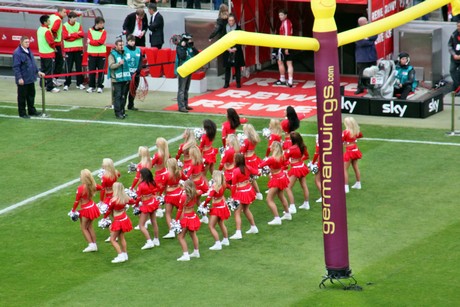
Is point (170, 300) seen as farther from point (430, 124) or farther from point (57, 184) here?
point (430, 124)

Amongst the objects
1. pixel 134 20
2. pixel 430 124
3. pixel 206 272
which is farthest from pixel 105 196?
pixel 134 20

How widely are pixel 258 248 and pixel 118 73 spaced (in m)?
10.2

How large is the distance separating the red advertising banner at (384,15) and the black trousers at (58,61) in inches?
353

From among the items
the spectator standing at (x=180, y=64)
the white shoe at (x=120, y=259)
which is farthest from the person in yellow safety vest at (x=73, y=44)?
the white shoe at (x=120, y=259)

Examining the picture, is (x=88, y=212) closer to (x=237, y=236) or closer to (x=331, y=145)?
(x=237, y=236)

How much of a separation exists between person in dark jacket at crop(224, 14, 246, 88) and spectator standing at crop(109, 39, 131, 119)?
3.80 metres

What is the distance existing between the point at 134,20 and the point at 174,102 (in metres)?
3.36

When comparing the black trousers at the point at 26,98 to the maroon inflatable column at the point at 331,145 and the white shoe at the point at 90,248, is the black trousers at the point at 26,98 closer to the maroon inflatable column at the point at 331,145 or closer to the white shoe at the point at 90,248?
the white shoe at the point at 90,248

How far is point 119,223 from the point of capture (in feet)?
61.3

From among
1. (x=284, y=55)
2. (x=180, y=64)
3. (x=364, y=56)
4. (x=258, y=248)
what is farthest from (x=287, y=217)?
(x=284, y=55)

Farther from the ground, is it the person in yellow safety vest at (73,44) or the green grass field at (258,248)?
the person in yellow safety vest at (73,44)

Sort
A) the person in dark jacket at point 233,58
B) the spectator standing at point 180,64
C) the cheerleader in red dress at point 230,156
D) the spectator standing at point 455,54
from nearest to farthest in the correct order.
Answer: the cheerleader in red dress at point 230,156
the spectator standing at point 180,64
the spectator standing at point 455,54
the person in dark jacket at point 233,58

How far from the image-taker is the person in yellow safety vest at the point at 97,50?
31594 millimetres

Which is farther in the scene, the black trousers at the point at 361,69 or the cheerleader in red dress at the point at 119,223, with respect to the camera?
the black trousers at the point at 361,69
